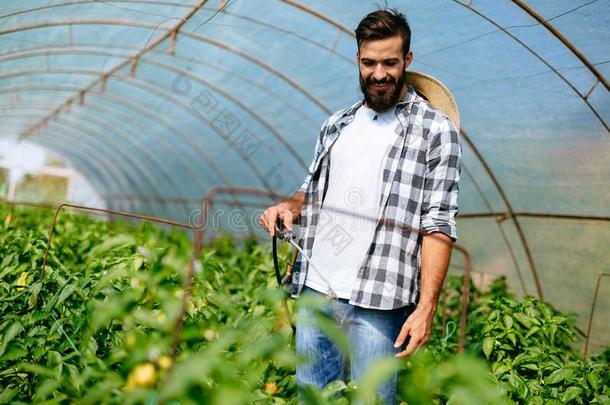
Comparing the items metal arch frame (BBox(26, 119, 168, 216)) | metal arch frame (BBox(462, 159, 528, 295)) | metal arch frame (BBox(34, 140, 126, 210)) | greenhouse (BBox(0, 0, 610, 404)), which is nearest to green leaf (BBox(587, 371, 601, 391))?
greenhouse (BBox(0, 0, 610, 404))

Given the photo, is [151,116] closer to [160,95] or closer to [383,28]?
[160,95]

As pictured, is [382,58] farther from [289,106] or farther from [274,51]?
[289,106]

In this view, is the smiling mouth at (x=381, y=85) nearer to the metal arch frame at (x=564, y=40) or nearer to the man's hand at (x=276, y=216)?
the man's hand at (x=276, y=216)

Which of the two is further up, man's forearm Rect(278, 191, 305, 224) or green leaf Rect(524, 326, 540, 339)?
man's forearm Rect(278, 191, 305, 224)

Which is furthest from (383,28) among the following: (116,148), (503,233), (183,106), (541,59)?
(116,148)

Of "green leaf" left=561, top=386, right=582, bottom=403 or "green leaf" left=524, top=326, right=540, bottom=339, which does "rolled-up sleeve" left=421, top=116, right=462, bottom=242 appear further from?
"green leaf" left=524, top=326, right=540, bottom=339

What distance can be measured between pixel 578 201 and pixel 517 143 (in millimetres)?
561

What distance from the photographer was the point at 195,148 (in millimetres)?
8289

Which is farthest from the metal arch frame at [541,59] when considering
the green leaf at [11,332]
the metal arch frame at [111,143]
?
the metal arch frame at [111,143]

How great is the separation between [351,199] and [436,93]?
1.85ft

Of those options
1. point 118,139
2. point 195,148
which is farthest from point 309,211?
point 118,139

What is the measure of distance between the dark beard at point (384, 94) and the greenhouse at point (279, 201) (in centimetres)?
8

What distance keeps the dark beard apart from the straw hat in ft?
0.83

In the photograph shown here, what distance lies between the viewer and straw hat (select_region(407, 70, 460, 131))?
2.14 metres
